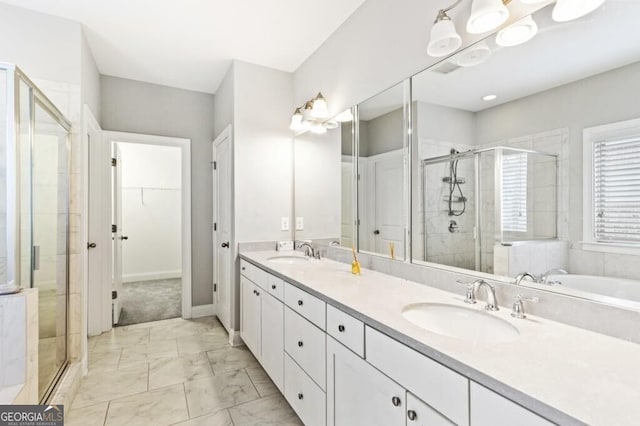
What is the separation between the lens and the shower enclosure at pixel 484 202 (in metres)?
1.22

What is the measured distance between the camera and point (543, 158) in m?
1.20

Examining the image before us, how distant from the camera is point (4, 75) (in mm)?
1535

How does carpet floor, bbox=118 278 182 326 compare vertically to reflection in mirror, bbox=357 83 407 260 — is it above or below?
below

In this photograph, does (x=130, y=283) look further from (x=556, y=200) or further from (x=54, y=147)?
(x=556, y=200)

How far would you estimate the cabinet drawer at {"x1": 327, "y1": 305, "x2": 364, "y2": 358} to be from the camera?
1.21 m

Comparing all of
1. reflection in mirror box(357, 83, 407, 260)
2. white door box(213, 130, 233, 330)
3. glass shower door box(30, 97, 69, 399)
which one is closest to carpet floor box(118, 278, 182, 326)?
white door box(213, 130, 233, 330)

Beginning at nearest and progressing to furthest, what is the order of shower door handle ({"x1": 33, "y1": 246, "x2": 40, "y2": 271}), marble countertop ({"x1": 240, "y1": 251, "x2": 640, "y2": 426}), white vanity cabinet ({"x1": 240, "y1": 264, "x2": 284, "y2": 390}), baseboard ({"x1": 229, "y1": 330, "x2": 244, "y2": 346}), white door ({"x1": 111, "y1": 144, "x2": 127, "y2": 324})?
marble countertop ({"x1": 240, "y1": 251, "x2": 640, "y2": 426})
shower door handle ({"x1": 33, "y1": 246, "x2": 40, "y2": 271})
white vanity cabinet ({"x1": 240, "y1": 264, "x2": 284, "y2": 390})
baseboard ({"x1": 229, "y1": 330, "x2": 244, "y2": 346})
white door ({"x1": 111, "y1": 144, "x2": 127, "y2": 324})

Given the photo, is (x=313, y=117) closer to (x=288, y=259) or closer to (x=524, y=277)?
(x=288, y=259)

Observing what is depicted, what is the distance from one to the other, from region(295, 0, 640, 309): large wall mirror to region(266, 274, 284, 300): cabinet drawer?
0.71 m

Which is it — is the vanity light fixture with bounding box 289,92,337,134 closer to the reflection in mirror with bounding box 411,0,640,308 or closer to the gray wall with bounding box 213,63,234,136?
the gray wall with bounding box 213,63,234,136

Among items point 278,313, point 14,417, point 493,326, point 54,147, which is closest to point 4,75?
point 54,147

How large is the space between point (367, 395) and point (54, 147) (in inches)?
96.7

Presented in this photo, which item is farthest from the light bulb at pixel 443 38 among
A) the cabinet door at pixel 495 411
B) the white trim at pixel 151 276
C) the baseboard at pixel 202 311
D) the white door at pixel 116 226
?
the white trim at pixel 151 276

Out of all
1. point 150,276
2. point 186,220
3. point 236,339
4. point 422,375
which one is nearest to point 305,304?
point 422,375
